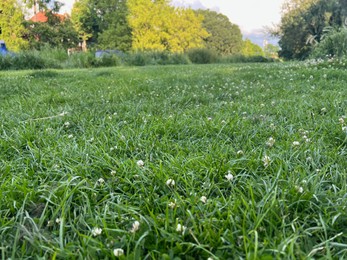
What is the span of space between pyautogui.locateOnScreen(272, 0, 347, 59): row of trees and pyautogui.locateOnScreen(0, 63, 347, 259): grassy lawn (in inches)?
1013

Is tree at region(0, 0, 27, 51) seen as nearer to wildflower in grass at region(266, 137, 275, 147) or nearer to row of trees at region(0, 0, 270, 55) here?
row of trees at region(0, 0, 270, 55)

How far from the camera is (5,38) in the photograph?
105ft

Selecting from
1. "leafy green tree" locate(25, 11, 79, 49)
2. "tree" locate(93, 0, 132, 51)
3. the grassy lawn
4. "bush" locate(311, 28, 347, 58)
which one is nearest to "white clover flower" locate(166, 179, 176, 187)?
the grassy lawn

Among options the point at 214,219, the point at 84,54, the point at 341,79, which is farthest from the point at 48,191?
the point at 84,54

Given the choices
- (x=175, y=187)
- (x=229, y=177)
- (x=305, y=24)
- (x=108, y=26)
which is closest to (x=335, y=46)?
(x=229, y=177)

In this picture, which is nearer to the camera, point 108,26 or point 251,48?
point 108,26

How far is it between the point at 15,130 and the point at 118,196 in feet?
4.88

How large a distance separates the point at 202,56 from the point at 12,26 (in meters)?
23.0

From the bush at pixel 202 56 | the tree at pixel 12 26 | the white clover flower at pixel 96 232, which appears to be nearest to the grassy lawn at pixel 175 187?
the white clover flower at pixel 96 232

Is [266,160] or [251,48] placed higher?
[251,48]

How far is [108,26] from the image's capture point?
44031mm

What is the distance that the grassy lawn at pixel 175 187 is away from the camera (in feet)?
3.50

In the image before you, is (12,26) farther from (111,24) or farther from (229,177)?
(229,177)

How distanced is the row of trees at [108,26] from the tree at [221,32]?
60.6 feet
